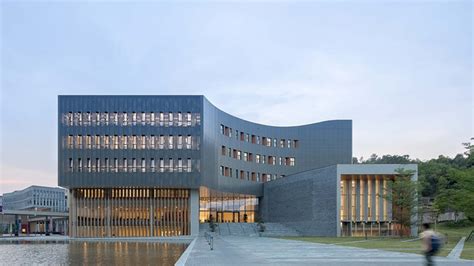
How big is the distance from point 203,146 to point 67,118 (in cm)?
1713

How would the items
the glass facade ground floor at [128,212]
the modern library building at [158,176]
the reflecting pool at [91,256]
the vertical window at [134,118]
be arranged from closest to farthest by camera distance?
the reflecting pool at [91,256] < the modern library building at [158,176] < the vertical window at [134,118] < the glass facade ground floor at [128,212]

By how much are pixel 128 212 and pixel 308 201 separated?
22803mm

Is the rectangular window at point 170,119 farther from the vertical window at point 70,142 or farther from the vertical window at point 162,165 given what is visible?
the vertical window at point 70,142

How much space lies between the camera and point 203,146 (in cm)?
6706

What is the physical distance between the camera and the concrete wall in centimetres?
5950

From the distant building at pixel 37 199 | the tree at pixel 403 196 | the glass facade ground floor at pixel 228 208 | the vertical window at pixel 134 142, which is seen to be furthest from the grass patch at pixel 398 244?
the distant building at pixel 37 199

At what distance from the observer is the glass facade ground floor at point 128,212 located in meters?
69.0

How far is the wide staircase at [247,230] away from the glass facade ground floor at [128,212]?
4306 mm

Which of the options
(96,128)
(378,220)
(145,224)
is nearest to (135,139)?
(96,128)

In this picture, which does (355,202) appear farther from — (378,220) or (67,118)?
(67,118)

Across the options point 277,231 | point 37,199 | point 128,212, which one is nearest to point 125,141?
point 128,212

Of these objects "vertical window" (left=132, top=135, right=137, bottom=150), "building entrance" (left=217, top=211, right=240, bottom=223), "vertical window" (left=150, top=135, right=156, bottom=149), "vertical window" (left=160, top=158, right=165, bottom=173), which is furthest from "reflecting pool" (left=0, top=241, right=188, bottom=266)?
"building entrance" (left=217, top=211, right=240, bottom=223)

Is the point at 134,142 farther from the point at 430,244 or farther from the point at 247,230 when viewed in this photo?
the point at 430,244

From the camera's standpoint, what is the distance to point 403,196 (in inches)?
2169
